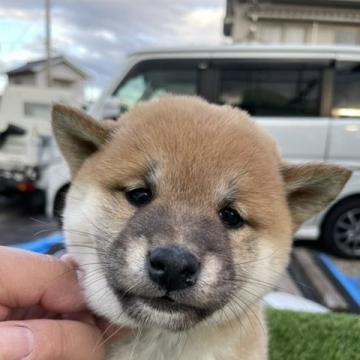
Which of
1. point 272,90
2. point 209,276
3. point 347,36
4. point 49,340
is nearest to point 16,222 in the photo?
point 272,90

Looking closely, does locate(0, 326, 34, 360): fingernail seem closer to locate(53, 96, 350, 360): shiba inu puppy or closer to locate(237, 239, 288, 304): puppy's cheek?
locate(53, 96, 350, 360): shiba inu puppy

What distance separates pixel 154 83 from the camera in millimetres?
6750

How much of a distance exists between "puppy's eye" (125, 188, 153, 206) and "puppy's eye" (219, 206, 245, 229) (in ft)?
0.77

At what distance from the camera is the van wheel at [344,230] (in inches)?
264

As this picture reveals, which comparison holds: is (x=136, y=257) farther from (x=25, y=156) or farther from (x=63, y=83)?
(x=63, y=83)

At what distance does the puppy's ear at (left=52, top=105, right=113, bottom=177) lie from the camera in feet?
5.64

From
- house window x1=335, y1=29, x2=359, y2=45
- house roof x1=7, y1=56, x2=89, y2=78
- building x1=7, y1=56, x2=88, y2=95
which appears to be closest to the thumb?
house window x1=335, y1=29, x2=359, y2=45

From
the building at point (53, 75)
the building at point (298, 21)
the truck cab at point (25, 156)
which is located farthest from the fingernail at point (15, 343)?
the building at point (53, 75)

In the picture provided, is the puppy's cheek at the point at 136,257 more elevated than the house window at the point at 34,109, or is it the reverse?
the puppy's cheek at the point at 136,257

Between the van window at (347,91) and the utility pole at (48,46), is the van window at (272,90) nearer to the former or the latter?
the van window at (347,91)

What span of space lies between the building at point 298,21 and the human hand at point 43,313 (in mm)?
14744

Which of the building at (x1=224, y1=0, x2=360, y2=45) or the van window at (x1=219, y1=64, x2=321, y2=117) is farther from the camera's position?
the building at (x1=224, y1=0, x2=360, y2=45)

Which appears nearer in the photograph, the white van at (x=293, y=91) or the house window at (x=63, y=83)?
the white van at (x=293, y=91)

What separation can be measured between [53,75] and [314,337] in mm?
25896
